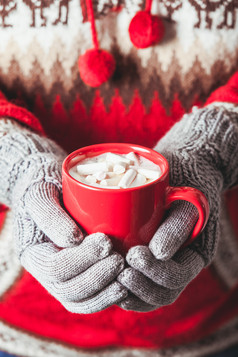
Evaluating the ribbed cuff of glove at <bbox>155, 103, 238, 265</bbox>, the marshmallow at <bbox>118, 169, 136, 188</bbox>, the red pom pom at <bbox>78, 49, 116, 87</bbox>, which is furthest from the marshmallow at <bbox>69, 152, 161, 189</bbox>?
the red pom pom at <bbox>78, 49, 116, 87</bbox>

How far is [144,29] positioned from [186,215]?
1.30 feet

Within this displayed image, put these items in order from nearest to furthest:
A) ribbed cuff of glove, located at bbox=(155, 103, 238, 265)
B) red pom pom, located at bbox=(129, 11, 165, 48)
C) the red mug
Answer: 1. the red mug
2. ribbed cuff of glove, located at bbox=(155, 103, 238, 265)
3. red pom pom, located at bbox=(129, 11, 165, 48)

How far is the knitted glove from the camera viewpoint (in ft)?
1.55

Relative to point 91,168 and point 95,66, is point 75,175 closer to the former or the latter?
point 91,168

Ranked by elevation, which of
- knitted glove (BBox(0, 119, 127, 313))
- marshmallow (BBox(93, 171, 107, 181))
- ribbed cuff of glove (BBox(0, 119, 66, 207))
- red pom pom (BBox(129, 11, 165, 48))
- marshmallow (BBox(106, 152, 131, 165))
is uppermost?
red pom pom (BBox(129, 11, 165, 48))

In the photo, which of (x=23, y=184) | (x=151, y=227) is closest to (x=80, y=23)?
(x=23, y=184)

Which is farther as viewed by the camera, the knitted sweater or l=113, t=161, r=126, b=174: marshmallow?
the knitted sweater

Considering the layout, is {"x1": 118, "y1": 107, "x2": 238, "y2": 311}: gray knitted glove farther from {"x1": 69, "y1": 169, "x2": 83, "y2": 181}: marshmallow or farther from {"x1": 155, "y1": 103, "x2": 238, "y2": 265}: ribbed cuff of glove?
{"x1": 69, "y1": 169, "x2": 83, "y2": 181}: marshmallow

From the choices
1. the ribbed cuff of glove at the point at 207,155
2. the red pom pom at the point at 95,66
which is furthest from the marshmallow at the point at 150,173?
the red pom pom at the point at 95,66

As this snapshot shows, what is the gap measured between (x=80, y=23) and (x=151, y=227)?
0.48m

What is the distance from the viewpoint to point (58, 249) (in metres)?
0.52

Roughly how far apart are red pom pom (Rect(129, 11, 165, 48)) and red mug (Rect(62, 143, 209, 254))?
32 centimetres

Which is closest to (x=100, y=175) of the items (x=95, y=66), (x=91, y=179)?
(x=91, y=179)

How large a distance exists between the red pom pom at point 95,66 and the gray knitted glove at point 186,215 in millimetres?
179
